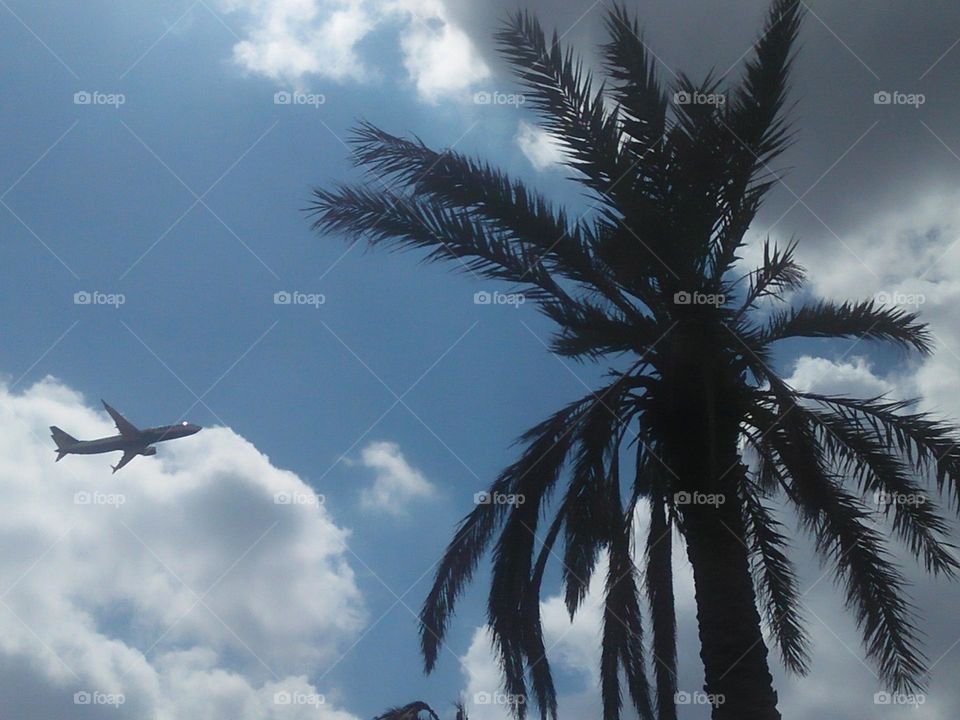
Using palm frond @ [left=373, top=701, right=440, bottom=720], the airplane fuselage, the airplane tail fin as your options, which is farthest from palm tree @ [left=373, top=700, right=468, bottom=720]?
the airplane tail fin

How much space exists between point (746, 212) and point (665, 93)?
4.52ft

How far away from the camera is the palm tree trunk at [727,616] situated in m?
7.57

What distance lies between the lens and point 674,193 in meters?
8.29

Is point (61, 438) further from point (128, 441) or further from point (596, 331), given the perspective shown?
point (596, 331)

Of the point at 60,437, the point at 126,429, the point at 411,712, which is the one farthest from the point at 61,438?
the point at 411,712

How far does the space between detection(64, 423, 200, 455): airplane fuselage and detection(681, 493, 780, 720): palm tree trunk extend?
1870cm

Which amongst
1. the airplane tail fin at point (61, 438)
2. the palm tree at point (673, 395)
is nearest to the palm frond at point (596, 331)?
the palm tree at point (673, 395)

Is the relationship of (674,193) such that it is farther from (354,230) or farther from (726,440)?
(354,230)

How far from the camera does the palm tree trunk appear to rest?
24.8 ft

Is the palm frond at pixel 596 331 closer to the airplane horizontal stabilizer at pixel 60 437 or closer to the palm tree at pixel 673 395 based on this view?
the palm tree at pixel 673 395


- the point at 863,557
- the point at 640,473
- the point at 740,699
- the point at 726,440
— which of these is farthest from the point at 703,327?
the point at 740,699

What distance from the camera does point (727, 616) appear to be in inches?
307

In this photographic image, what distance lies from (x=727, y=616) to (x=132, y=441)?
21.1m

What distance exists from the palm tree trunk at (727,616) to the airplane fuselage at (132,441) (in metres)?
18.7
